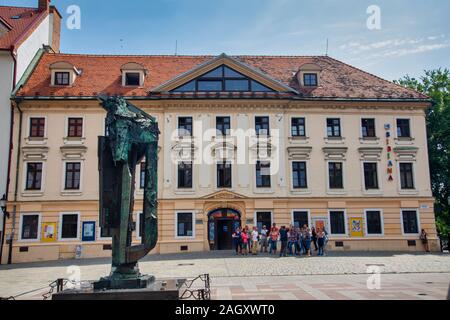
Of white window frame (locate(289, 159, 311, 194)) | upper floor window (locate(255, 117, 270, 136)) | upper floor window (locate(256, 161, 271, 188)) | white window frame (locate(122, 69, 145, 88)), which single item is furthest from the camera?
white window frame (locate(122, 69, 145, 88))

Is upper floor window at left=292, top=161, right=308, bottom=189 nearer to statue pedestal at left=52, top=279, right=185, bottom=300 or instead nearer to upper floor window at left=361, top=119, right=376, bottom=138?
upper floor window at left=361, top=119, right=376, bottom=138

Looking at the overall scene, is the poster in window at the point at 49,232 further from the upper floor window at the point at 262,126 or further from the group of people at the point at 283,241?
the upper floor window at the point at 262,126

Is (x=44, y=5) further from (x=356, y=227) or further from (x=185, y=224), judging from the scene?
(x=356, y=227)

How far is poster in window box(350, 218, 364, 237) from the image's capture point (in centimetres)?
2481

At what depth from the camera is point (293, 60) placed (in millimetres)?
31000

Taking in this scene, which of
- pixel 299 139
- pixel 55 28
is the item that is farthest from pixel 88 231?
pixel 55 28

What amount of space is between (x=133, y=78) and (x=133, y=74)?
28cm

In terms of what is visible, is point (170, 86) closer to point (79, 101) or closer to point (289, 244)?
point (79, 101)

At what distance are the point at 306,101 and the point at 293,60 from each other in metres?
6.40

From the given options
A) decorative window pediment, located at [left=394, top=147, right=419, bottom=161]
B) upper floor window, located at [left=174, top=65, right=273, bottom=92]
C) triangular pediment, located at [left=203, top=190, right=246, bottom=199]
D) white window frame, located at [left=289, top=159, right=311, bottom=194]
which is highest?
upper floor window, located at [left=174, top=65, right=273, bottom=92]

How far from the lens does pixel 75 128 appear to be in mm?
25078

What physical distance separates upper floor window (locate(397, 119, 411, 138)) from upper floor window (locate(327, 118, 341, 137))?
13.5 feet

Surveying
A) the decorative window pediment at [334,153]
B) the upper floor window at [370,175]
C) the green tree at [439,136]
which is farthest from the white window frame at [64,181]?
the green tree at [439,136]

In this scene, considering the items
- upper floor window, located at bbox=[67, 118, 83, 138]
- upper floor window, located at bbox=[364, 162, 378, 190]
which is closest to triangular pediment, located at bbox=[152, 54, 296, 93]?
upper floor window, located at bbox=[67, 118, 83, 138]
